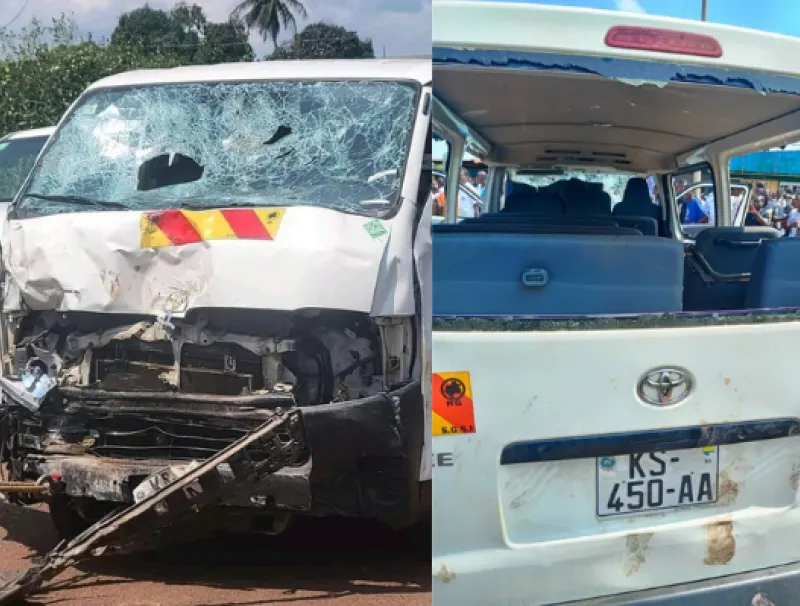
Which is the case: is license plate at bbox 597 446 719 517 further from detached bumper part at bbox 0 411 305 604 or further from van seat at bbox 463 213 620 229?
detached bumper part at bbox 0 411 305 604

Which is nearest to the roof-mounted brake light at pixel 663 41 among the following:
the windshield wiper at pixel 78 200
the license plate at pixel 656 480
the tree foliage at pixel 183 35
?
the tree foliage at pixel 183 35

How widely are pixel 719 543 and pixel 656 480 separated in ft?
0.73

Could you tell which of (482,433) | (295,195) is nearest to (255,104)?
(295,195)

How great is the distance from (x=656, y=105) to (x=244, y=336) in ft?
2.93

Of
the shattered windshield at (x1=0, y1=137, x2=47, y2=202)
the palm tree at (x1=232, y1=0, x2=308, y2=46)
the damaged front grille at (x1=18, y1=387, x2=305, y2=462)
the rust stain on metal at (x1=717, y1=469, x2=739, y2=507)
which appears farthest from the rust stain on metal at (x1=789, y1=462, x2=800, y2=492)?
the shattered windshield at (x1=0, y1=137, x2=47, y2=202)

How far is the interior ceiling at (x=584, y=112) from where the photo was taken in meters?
1.42

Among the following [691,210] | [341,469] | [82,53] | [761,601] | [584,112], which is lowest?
[761,601]

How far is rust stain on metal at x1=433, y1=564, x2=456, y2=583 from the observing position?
1.58 m

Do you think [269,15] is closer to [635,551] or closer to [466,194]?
[466,194]

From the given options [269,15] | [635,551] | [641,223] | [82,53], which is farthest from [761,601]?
[82,53]

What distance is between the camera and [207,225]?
1.41m

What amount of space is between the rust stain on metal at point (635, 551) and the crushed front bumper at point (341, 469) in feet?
1.47

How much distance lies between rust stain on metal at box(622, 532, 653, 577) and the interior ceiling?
0.74 metres

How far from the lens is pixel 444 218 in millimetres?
1414
